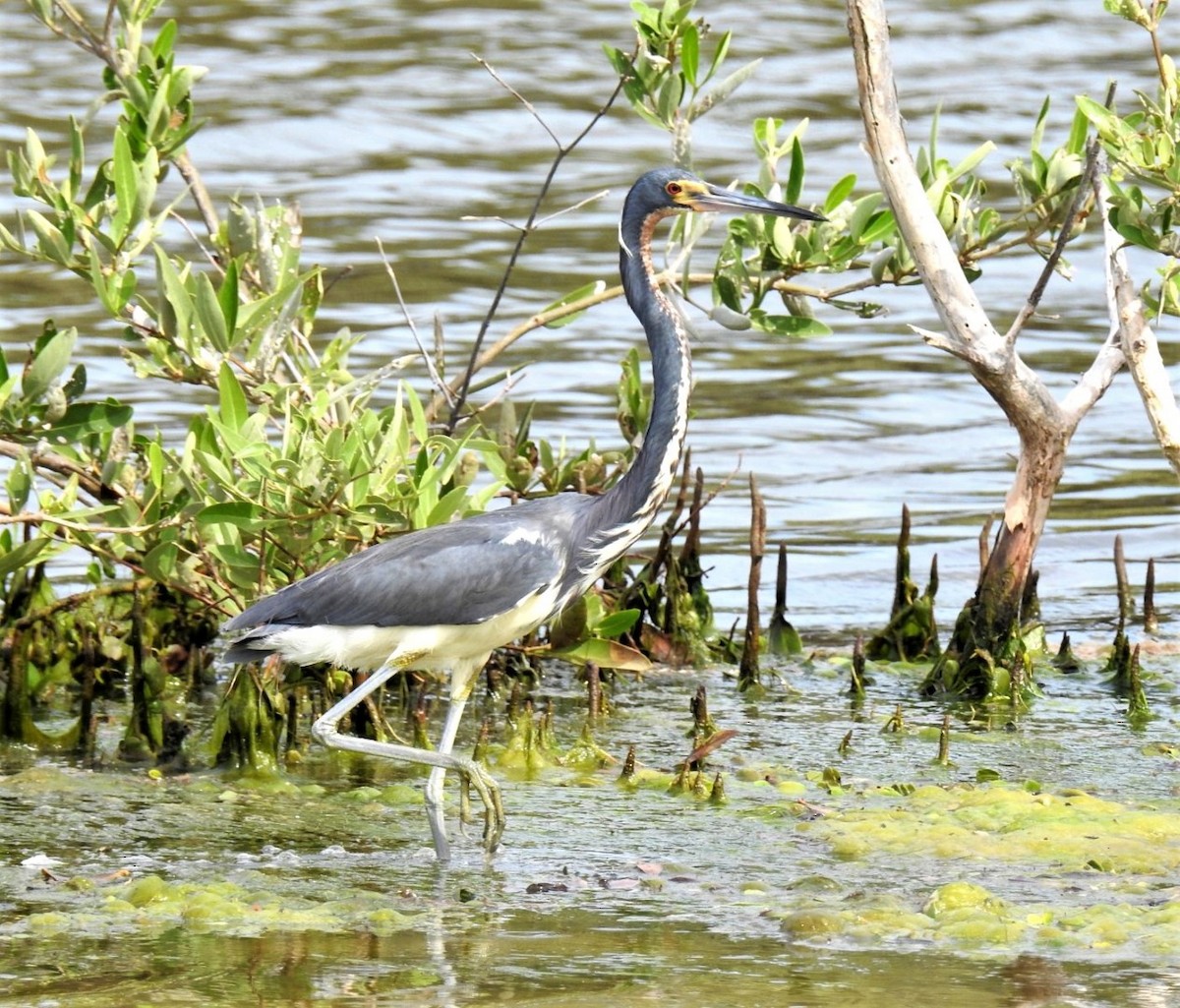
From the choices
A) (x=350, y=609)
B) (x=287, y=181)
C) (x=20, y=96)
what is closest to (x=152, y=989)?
(x=350, y=609)

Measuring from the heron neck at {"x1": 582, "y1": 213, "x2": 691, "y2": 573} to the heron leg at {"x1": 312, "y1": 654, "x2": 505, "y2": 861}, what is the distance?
697 millimetres

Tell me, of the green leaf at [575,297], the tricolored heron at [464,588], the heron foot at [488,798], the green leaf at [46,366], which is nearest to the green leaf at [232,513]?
the tricolored heron at [464,588]

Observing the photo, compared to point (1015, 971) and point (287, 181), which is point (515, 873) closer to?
point (1015, 971)

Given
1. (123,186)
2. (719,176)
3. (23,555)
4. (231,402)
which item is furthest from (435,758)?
(719,176)

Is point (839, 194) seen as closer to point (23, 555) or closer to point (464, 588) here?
point (464, 588)

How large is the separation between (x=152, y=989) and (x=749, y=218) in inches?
141

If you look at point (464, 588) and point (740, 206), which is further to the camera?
point (740, 206)

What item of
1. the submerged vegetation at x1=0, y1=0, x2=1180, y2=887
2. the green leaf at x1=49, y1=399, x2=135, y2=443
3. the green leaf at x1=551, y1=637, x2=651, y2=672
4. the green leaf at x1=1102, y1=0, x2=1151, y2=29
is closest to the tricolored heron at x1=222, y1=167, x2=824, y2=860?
the submerged vegetation at x1=0, y1=0, x2=1180, y2=887

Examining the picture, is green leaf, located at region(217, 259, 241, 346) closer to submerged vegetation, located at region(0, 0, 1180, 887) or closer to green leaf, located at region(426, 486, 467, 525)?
submerged vegetation, located at region(0, 0, 1180, 887)

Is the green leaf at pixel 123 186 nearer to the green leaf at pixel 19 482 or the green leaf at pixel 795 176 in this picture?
the green leaf at pixel 19 482

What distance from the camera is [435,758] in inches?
229

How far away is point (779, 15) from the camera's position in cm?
2409

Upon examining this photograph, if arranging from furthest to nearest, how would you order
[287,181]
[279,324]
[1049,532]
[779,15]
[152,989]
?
[779,15], [287,181], [1049,532], [279,324], [152,989]

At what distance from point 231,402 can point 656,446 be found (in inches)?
51.7
